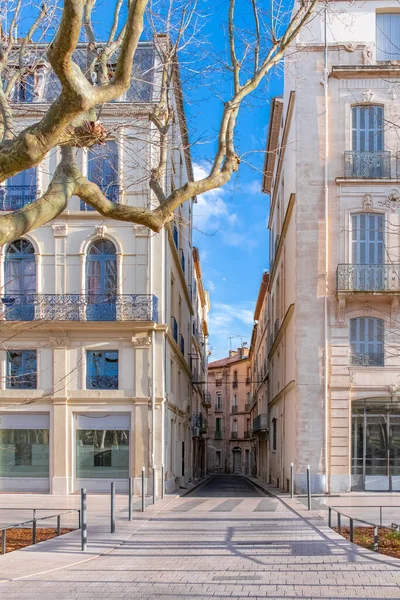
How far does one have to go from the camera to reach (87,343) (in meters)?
24.7

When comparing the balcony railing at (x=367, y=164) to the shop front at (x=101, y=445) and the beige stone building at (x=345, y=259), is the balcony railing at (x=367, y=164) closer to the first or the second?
the beige stone building at (x=345, y=259)

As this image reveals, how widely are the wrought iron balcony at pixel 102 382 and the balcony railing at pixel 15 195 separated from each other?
243 inches

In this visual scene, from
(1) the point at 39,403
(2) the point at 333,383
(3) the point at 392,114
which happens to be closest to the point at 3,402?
(1) the point at 39,403

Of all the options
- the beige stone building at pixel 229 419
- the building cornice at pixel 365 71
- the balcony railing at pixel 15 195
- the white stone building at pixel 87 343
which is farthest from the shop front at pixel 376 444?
the beige stone building at pixel 229 419

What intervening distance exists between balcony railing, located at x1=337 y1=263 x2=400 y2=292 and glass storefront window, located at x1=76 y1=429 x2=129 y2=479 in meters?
8.49

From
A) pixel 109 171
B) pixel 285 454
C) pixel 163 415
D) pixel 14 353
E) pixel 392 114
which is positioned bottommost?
pixel 285 454

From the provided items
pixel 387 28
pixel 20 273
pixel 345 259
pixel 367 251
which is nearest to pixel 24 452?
pixel 20 273

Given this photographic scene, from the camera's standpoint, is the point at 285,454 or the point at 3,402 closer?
the point at 3,402

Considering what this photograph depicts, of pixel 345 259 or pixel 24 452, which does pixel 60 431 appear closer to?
pixel 24 452

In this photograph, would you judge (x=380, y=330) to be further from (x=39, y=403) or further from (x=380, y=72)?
(x=39, y=403)

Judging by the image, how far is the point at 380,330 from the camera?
24.9 meters

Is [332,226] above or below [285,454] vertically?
above

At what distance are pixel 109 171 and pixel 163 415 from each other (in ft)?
26.4

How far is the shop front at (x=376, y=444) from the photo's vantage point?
2434 cm
